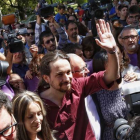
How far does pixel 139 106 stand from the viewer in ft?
4.95

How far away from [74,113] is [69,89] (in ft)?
0.63

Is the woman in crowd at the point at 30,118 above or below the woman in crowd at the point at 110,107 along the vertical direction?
above

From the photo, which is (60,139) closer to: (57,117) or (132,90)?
(57,117)

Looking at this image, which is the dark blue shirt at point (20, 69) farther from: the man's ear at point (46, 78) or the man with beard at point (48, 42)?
the man's ear at point (46, 78)

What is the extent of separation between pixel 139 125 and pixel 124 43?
2594 mm

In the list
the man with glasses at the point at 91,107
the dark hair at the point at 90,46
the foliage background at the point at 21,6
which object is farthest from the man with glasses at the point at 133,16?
the foliage background at the point at 21,6

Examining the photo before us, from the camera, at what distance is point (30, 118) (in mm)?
2143

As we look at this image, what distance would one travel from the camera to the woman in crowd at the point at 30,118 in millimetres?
2121

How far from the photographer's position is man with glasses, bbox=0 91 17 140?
1433 mm

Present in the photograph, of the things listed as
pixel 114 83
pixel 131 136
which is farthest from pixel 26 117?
pixel 131 136

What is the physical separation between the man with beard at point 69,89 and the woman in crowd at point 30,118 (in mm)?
100

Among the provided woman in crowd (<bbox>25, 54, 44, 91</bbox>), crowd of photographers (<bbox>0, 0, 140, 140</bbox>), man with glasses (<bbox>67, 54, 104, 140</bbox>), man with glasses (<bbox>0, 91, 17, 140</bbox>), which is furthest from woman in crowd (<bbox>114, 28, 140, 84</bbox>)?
man with glasses (<bbox>0, 91, 17, 140</bbox>)

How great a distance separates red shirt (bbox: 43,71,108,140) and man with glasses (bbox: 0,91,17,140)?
77 centimetres

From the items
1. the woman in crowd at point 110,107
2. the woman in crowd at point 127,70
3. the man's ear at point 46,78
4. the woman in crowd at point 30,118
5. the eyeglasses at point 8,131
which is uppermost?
the eyeglasses at point 8,131
